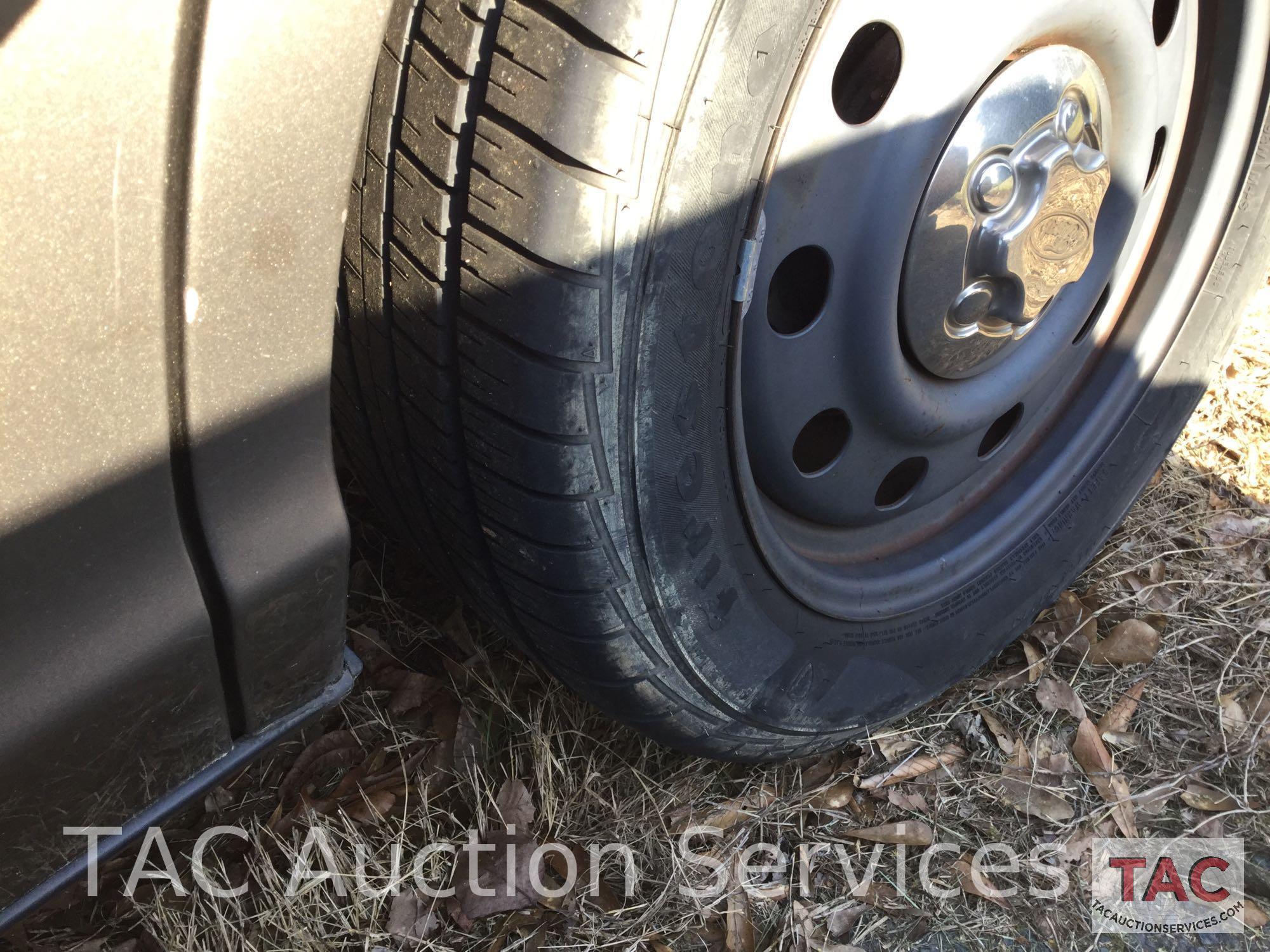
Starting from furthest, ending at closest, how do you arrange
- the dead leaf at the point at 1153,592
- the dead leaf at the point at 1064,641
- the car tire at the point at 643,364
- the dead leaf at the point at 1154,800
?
the dead leaf at the point at 1153,592
the dead leaf at the point at 1064,641
the dead leaf at the point at 1154,800
the car tire at the point at 643,364

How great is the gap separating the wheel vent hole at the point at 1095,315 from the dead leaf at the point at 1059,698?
63 centimetres

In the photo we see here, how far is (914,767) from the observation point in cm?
183

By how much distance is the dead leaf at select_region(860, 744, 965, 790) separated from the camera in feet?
5.90

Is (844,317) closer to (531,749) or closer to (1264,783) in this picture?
(531,749)

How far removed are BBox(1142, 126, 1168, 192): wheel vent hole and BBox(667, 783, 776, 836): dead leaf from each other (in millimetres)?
1190

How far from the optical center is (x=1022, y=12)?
133 cm

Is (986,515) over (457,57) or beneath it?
beneath

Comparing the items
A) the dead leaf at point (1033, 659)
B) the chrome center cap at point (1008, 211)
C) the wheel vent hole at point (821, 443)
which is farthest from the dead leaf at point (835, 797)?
the chrome center cap at point (1008, 211)

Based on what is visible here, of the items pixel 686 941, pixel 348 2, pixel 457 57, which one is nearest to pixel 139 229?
pixel 348 2

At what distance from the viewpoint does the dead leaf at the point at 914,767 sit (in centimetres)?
180

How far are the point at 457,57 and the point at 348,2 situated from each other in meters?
0.17

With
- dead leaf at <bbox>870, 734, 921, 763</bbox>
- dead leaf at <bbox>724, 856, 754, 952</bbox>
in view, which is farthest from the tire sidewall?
dead leaf at <bbox>724, 856, 754, 952</bbox>

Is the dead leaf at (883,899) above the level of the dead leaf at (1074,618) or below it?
below

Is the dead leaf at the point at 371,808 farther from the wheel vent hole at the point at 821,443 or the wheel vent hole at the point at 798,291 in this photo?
the wheel vent hole at the point at 798,291
